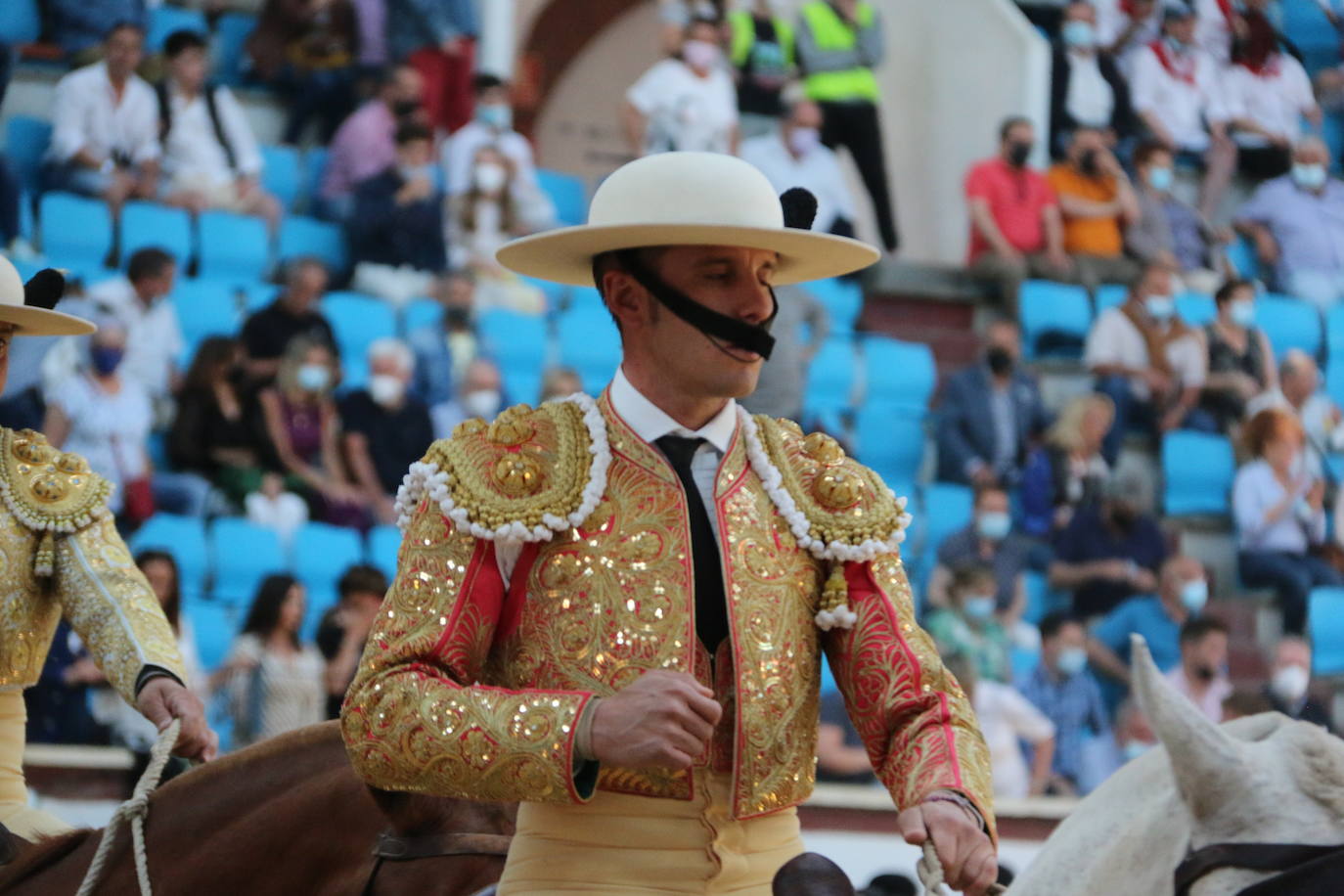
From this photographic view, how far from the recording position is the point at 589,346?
327 inches

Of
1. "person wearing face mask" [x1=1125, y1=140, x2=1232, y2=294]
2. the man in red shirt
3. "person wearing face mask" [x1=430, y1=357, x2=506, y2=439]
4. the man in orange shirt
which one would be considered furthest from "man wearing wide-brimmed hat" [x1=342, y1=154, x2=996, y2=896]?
"person wearing face mask" [x1=1125, y1=140, x2=1232, y2=294]

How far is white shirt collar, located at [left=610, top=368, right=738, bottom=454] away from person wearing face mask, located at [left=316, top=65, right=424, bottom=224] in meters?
5.73

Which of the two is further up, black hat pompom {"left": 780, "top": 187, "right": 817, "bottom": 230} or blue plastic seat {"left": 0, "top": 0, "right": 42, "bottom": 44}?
black hat pompom {"left": 780, "top": 187, "right": 817, "bottom": 230}

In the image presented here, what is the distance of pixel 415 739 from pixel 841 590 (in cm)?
53

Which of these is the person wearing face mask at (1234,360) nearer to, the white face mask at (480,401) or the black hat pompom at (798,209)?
the white face mask at (480,401)

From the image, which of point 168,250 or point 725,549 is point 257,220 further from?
point 725,549

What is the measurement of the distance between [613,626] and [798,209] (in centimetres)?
55

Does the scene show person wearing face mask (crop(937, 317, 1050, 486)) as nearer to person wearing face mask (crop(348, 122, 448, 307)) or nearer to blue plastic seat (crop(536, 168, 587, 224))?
blue plastic seat (crop(536, 168, 587, 224))

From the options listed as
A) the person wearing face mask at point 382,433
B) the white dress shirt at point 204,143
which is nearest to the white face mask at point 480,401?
the person wearing face mask at point 382,433

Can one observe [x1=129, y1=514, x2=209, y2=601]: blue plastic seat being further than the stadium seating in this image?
No

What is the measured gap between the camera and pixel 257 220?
7914 millimetres

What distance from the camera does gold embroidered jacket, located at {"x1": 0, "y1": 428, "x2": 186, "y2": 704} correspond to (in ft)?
10.9

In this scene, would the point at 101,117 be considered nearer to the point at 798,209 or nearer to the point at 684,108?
the point at 684,108

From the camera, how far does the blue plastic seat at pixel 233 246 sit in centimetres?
779
